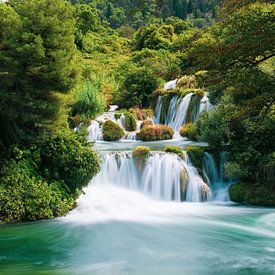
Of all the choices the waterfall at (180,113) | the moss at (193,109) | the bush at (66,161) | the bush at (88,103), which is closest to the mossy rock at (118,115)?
the bush at (88,103)

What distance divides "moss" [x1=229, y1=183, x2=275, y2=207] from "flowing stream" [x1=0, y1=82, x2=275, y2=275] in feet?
1.20

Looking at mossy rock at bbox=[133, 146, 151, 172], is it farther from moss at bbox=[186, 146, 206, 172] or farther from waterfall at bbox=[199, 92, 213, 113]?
waterfall at bbox=[199, 92, 213, 113]

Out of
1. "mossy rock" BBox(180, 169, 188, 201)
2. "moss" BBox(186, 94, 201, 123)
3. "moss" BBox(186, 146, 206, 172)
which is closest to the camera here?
"mossy rock" BBox(180, 169, 188, 201)

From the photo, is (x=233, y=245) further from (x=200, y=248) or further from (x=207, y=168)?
(x=207, y=168)

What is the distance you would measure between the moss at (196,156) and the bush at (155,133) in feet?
18.4

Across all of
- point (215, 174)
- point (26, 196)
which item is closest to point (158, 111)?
point (215, 174)

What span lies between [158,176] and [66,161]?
4051 mm

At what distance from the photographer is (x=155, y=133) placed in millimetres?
21000

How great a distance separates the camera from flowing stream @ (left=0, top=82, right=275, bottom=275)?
779cm

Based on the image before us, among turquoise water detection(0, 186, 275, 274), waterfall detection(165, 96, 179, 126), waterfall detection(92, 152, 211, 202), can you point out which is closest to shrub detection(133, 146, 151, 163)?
waterfall detection(92, 152, 211, 202)

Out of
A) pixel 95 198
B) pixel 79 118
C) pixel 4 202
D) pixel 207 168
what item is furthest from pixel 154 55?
pixel 4 202

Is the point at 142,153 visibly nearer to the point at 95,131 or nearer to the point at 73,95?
the point at 73,95

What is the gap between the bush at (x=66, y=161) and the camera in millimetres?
11617

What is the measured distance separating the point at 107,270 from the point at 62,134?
214 inches
